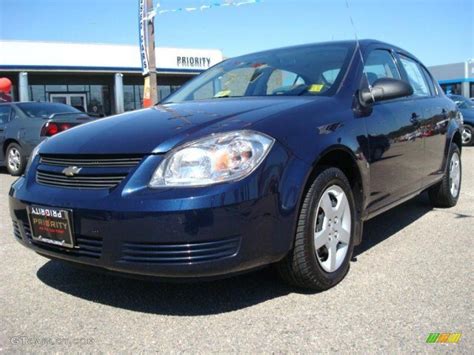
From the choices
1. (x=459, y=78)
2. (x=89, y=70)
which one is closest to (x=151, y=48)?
(x=89, y=70)

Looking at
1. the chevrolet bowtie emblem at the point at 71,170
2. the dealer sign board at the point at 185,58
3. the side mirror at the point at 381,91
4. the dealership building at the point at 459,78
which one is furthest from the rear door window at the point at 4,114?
the dealership building at the point at 459,78

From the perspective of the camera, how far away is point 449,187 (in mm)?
5262

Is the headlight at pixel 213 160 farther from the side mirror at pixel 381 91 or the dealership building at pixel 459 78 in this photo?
the dealership building at pixel 459 78

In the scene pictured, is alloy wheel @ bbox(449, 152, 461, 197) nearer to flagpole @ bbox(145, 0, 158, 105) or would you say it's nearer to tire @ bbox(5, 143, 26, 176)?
tire @ bbox(5, 143, 26, 176)

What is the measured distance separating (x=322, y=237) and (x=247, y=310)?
61 centimetres

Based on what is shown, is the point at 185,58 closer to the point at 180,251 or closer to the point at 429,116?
the point at 429,116

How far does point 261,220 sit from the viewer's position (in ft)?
8.32

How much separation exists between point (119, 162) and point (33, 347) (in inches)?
38.3

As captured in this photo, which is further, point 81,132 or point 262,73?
point 262,73

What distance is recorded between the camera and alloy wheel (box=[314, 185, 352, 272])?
2.98 metres

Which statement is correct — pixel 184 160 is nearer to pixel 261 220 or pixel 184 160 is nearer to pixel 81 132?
pixel 261 220

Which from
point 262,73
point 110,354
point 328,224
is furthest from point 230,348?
point 262,73

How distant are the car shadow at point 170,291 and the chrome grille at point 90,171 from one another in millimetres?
519

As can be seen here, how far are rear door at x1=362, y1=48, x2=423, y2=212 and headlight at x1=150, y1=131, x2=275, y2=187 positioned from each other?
1.14 m
